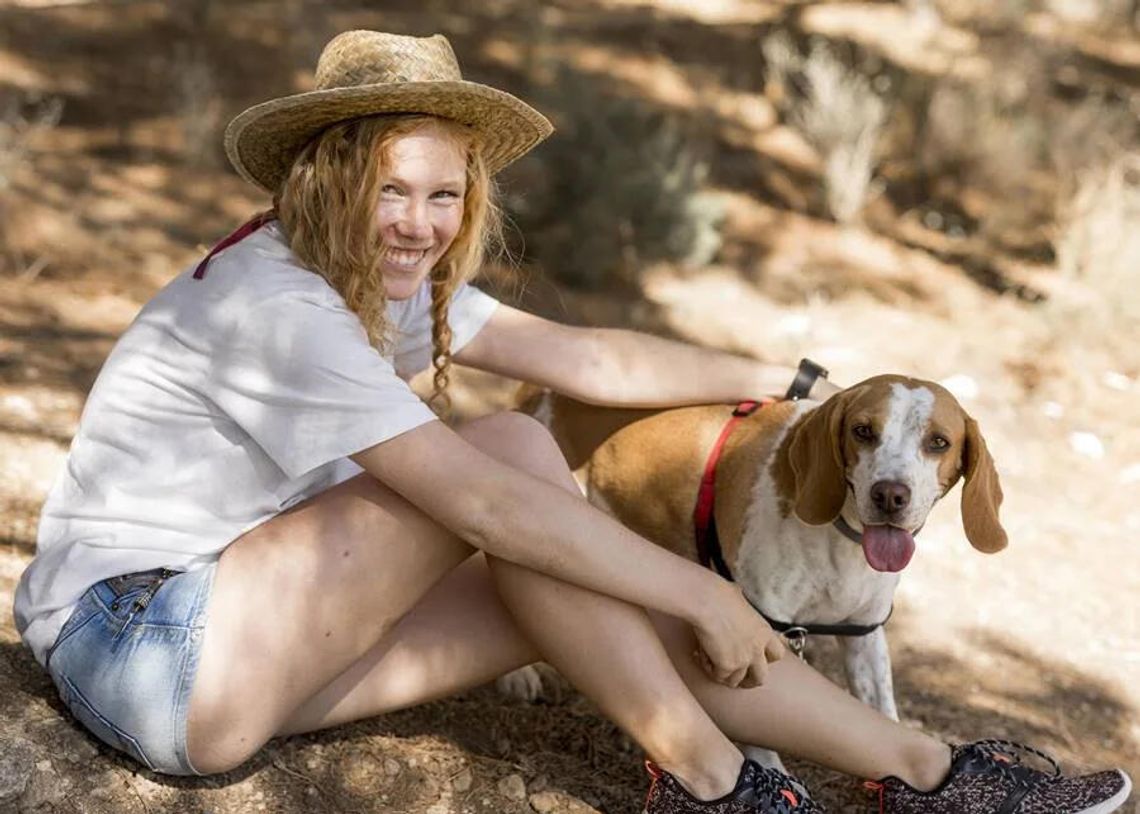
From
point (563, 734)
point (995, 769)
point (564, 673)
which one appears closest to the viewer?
point (564, 673)

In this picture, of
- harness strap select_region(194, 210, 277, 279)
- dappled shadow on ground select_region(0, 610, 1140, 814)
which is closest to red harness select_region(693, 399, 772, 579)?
dappled shadow on ground select_region(0, 610, 1140, 814)

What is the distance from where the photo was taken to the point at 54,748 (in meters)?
2.69

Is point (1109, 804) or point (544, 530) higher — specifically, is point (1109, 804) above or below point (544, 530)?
below

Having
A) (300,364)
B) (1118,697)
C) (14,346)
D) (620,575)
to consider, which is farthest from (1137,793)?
(14,346)

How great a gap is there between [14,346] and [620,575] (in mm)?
3400

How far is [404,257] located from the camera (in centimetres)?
276

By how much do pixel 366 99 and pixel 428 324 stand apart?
762 millimetres

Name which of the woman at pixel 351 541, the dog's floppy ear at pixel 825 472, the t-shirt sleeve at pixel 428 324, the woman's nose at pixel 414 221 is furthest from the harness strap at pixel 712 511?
the woman's nose at pixel 414 221

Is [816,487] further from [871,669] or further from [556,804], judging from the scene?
[556,804]

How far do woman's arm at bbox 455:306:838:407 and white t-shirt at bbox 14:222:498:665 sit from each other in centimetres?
77

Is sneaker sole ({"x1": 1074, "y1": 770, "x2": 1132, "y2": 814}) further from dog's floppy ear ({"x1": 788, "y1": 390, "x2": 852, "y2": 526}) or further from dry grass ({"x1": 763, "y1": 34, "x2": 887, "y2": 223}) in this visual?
dry grass ({"x1": 763, "y1": 34, "x2": 887, "y2": 223})

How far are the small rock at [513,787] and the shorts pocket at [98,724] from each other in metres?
0.78

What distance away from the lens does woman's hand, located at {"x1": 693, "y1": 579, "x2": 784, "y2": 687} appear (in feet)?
8.54

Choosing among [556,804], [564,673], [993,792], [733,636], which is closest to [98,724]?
[564,673]
